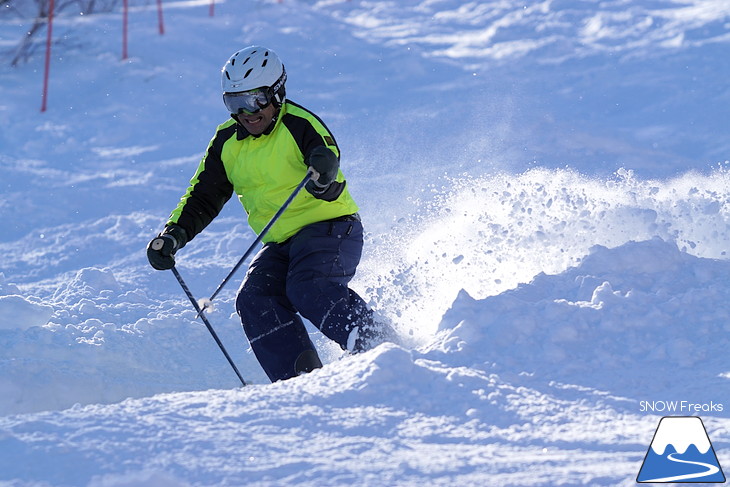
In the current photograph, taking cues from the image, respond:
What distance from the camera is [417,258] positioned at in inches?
229

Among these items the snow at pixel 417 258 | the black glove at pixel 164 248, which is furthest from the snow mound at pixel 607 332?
the black glove at pixel 164 248

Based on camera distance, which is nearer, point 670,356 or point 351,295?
point 670,356

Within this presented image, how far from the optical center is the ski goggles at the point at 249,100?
14.8 ft

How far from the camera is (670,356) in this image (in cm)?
370

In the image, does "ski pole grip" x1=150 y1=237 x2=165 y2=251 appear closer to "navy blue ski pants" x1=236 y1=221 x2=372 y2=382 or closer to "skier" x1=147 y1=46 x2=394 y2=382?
"skier" x1=147 y1=46 x2=394 y2=382

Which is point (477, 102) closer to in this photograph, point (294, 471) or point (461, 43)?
point (461, 43)

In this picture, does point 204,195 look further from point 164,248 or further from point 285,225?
point 285,225

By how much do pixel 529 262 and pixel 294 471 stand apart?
2.60 meters

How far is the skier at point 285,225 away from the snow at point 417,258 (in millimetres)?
432

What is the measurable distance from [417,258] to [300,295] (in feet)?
4.88

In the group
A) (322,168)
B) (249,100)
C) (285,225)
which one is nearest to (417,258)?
(285,225)

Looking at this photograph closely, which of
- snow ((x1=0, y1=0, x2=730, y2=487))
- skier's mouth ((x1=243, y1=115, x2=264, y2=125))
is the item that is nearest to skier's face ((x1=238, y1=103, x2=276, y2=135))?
skier's mouth ((x1=243, y1=115, x2=264, y2=125))

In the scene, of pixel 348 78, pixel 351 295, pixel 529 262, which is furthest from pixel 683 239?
pixel 348 78

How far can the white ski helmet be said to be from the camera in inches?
178
